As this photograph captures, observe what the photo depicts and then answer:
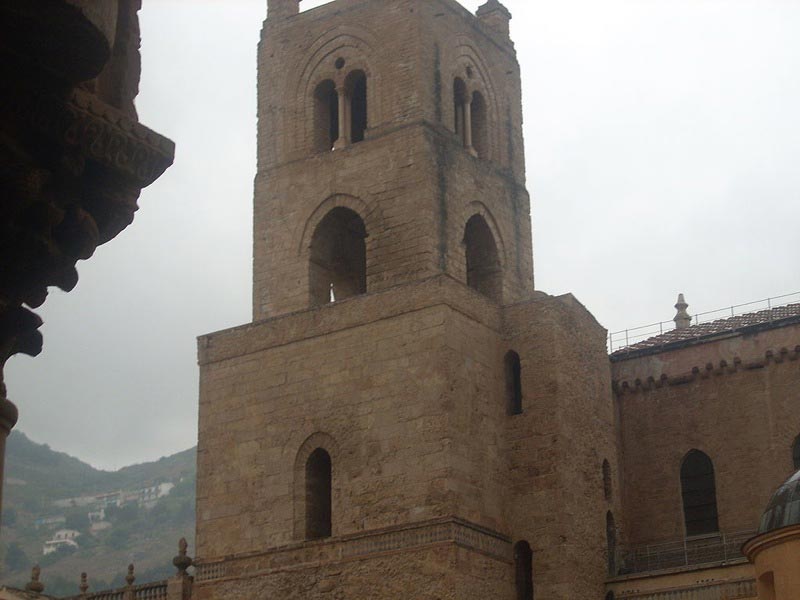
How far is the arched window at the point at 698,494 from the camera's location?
2703 cm

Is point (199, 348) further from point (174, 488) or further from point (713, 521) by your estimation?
point (174, 488)

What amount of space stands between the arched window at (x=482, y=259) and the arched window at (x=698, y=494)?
185 inches

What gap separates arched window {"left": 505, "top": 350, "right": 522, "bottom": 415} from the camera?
1018 inches

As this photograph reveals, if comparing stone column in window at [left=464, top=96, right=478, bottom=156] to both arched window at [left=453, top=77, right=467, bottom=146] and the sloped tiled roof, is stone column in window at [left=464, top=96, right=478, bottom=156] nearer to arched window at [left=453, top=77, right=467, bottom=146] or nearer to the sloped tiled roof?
arched window at [left=453, top=77, right=467, bottom=146]

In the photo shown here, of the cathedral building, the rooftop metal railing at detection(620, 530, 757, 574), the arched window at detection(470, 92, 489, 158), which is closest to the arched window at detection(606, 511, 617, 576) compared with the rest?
the cathedral building

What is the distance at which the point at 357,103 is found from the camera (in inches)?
1138

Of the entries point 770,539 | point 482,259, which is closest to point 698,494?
point 482,259

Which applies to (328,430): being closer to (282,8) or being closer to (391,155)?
(391,155)

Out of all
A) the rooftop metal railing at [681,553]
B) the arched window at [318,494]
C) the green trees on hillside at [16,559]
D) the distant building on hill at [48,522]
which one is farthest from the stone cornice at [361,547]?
the distant building on hill at [48,522]

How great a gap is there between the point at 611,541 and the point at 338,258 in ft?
23.5

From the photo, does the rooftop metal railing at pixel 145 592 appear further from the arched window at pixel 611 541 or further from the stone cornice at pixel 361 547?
the arched window at pixel 611 541

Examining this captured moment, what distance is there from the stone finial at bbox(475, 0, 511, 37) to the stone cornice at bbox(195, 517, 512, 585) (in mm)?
10971

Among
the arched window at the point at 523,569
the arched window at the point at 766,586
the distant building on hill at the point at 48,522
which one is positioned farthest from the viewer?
the distant building on hill at the point at 48,522

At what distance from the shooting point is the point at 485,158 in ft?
94.6
